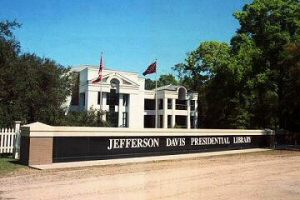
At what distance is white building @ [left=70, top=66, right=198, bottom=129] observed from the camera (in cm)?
4834

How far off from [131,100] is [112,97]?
8.88 feet

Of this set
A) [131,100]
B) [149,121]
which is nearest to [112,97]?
[131,100]

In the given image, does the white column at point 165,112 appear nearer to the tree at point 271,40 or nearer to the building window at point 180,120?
the building window at point 180,120

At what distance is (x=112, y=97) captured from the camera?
50.0 m

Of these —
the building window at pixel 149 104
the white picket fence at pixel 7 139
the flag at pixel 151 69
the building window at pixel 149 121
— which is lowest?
the white picket fence at pixel 7 139

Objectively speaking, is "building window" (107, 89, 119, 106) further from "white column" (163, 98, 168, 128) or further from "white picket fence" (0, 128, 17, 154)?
"white picket fence" (0, 128, 17, 154)

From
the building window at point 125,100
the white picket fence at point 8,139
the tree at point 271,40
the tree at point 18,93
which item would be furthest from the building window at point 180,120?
the white picket fence at point 8,139

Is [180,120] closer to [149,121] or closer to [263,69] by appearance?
[149,121]

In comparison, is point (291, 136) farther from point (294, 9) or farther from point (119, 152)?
point (119, 152)

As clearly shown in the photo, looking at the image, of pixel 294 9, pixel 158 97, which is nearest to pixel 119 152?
pixel 294 9

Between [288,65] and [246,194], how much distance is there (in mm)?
23339

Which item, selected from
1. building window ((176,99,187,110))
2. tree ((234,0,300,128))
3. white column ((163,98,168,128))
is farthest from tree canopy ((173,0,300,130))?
building window ((176,99,187,110))

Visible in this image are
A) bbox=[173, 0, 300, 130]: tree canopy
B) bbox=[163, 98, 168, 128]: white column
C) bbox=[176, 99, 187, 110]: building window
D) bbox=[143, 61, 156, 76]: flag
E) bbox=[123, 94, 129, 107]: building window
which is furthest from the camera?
bbox=[176, 99, 187, 110]: building window

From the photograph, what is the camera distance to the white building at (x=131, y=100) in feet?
159
